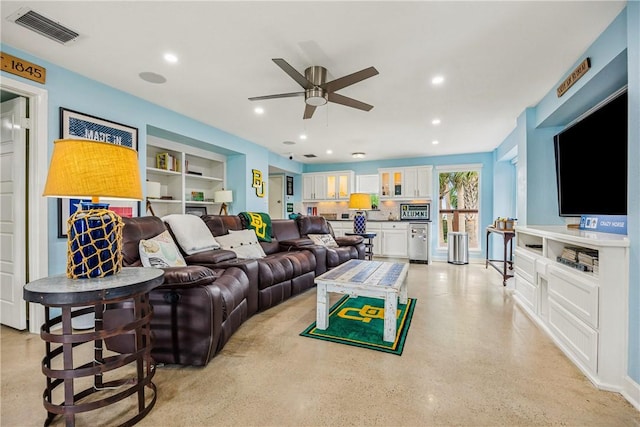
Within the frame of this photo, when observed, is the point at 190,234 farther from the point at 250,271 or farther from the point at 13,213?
the point at 13,213

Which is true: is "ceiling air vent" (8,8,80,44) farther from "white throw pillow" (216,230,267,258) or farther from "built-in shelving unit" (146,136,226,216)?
"white throw pillow" (216,230,267,258)

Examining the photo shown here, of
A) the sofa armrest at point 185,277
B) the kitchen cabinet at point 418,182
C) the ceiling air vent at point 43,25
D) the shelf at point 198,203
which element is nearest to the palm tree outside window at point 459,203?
the kitchen cabinet at point 418,182

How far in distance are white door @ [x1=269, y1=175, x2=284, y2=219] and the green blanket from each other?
3.81 m

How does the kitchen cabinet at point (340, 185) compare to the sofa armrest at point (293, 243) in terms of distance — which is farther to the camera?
the kitchen cabinet at point (340, 185)

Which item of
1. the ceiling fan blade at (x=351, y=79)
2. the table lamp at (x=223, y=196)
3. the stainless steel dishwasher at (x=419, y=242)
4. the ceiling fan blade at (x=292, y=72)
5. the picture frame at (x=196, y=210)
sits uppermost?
the ceiling fan blade at (x=292, y=72)

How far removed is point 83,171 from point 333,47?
1.98m

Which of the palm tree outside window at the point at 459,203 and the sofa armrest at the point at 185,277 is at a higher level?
the palm tree outside window at the point at 459,203

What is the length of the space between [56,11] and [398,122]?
12.6 ft

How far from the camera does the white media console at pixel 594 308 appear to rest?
1754 millimetres

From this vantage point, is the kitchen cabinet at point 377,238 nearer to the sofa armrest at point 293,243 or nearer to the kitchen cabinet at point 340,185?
the kitchen cabinet at point 340,185

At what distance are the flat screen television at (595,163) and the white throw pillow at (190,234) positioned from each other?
3.48 meters

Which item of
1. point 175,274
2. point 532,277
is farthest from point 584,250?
point 175,274

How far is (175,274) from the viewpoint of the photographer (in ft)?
6.15

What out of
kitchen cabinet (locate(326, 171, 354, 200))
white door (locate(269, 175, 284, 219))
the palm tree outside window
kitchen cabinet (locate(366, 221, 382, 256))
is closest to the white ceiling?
the palm tree outside window
